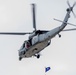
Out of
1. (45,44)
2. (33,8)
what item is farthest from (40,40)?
(33,8)

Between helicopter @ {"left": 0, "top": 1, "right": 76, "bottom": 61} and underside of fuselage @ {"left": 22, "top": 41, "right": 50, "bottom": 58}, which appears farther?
underside of fuselage @ {"left": 22, "top": 41, "right": 50, "bottom": 58}

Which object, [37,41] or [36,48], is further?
[36,48]

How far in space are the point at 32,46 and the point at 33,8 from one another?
513 centimetres

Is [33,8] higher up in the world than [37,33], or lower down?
higher up

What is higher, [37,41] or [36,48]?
[37,41]

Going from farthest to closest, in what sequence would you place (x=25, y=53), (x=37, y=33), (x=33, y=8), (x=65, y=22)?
(x=25, y=53), (x=37, y=33), (x=33, y=8), (x=65, y=22)

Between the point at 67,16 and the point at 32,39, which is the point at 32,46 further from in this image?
the point at 67,16

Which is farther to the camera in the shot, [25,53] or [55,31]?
[25,53]

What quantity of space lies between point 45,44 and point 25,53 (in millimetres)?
4016

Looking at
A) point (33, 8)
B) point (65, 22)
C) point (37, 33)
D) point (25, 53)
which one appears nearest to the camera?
point (65, 22)

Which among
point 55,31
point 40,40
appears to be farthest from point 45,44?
point 55,31

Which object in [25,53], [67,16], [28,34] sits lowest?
[25,53]

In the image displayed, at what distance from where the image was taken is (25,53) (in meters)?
40.4

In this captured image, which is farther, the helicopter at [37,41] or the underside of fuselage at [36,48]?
the underside of fuselage at [36,48]
